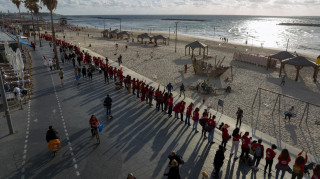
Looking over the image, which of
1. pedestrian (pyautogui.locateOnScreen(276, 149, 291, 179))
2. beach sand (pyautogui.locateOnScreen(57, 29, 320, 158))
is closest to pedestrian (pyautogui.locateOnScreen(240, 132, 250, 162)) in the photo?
pedestrian (pyautogui.locateOnScreen(276, 149, 291, 179))

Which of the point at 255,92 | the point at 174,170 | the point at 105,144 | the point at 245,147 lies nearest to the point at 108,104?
the point at 105,144

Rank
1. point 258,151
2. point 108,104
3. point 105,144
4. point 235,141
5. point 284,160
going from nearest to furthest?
1. point 284,160
2. point 258,151
3. point 235,141
4. point 105,144
5. point 108,104

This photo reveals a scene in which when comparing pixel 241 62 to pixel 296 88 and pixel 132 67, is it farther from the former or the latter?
pixel 132 67

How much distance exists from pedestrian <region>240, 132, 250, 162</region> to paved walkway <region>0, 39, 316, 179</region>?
1.08ft

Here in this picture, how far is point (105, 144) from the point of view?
9.93m

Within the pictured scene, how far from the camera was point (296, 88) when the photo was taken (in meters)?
21.2

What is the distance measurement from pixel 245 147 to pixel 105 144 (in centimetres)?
593

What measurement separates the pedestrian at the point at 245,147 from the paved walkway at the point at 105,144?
13.0 inches

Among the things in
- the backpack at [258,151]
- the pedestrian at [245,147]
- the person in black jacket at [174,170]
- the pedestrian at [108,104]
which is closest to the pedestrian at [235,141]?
the pedestrian at [245,147]

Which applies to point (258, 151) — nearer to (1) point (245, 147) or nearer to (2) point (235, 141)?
(1) point (245, 147)

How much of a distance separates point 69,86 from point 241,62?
24612 mm

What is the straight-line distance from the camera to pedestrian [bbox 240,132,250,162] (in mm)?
8617

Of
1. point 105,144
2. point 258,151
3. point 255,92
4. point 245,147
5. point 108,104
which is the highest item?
point 108,104

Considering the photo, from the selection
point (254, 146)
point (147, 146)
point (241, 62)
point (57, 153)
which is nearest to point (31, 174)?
point (57, 153)
